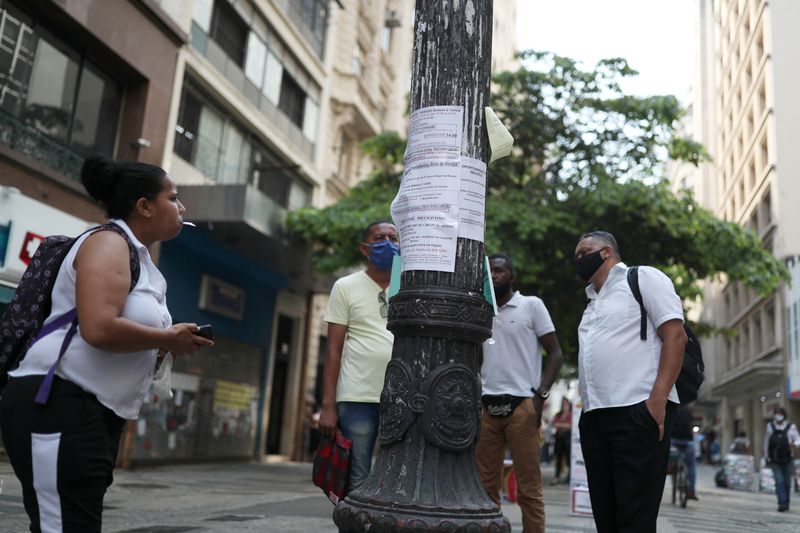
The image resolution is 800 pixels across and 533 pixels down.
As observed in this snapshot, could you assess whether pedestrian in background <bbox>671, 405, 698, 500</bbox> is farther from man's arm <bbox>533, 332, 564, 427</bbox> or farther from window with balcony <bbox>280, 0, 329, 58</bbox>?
window with balcony <bbox>280, 0, 329, 58</bbox>

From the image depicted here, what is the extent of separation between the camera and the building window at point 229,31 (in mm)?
15523

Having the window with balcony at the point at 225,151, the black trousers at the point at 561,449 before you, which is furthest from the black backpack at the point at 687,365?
the black trousers at the point at 561,449

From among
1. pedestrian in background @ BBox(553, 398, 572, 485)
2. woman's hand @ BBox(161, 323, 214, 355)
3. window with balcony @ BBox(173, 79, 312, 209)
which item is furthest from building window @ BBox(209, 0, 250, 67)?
woman's hand @ BBox(161, 323, 214, 355)

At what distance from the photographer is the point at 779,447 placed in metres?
13.7

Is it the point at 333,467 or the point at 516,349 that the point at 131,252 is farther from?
the point at 516,349

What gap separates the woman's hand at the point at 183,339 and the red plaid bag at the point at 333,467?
1.87 meters

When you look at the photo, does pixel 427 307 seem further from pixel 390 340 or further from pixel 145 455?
pixel 145 455

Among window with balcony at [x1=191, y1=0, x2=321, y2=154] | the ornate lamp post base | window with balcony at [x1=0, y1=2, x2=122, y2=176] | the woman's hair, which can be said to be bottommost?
the ornate lamp post base

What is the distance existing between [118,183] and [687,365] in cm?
277

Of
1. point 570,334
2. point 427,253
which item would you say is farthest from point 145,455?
point 427,253

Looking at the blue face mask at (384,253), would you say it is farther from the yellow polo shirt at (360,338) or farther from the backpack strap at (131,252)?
the backpack strap at (131,252)

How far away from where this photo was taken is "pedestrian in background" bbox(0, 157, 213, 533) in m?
2.24

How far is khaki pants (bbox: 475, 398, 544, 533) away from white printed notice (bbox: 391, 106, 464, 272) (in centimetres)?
203

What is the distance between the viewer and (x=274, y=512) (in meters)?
7.24
